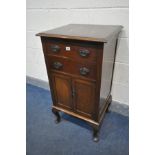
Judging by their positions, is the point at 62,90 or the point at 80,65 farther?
the point at 62,90

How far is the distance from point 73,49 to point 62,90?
1.56 ft

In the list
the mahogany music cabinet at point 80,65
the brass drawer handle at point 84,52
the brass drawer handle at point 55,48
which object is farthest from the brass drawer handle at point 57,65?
the brass drawer handle at point 84,52

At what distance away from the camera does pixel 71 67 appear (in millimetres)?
1395

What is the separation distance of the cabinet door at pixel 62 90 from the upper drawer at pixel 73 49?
0.75 feet

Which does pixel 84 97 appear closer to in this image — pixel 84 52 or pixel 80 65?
pixel 80 65

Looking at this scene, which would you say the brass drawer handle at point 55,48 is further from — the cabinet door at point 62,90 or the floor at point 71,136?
the floor at point 71,136

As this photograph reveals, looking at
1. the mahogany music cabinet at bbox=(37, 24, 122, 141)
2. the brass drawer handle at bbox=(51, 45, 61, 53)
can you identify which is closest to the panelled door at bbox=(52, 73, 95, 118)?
the mahogany music cabinet at bbox=(37, 24, 122, 141)

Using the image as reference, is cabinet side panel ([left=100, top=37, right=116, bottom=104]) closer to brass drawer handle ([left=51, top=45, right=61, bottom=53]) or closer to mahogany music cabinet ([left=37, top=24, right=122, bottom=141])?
mahogany music cabinet ([left=37, top=24, right=122, bottom=141])

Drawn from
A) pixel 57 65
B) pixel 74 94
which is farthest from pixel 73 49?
pixel 74 94

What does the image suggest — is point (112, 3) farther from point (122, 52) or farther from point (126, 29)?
point (122, 52)

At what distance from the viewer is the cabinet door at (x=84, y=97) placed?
140cm
